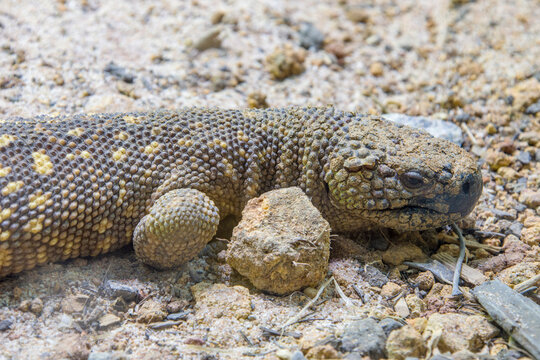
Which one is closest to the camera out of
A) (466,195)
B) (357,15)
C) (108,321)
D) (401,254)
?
(108,321)

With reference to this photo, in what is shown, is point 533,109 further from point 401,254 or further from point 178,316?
point 178,316

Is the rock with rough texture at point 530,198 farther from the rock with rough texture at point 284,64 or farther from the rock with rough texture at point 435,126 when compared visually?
the rock with rough texture at point 284,64

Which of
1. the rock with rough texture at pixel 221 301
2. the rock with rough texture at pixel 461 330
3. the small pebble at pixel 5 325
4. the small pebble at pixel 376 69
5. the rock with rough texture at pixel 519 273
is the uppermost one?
the small pebble at pixel 376 69

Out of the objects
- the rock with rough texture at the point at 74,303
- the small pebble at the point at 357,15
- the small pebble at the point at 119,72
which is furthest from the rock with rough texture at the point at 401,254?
the small pebble at the point at 357,15

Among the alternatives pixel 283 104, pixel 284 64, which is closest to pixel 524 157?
pixel 283 104


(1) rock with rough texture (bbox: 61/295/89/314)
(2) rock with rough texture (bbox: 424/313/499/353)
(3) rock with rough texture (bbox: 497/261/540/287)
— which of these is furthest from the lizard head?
(1) rock with rough texture (bbox: 61/295/89/314)

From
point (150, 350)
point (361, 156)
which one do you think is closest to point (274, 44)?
point (361, 156)

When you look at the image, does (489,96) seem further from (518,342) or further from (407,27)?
(518,342)
